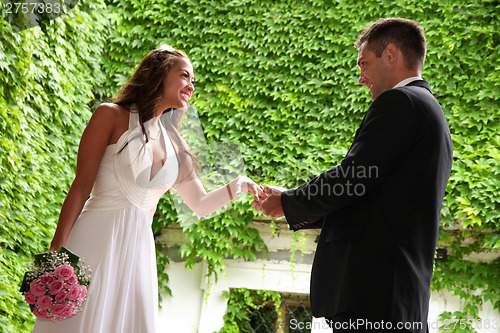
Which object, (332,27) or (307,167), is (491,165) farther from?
(332,27)

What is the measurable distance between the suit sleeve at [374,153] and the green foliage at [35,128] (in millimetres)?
2478

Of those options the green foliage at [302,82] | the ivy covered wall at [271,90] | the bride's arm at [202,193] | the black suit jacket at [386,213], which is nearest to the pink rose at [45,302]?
the bride's arm at [202,193]

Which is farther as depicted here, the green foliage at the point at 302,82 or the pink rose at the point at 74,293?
the green foliage at the point at 302,82

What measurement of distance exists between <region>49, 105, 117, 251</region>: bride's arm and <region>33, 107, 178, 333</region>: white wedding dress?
63mm

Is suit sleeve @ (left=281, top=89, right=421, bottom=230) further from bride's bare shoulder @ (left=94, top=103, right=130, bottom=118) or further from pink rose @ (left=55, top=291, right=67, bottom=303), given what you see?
pink rose @ (left=55, top=291, right=67, bottom=303)

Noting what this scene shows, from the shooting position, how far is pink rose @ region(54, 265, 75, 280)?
2.21 meters

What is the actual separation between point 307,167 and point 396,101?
3.05 metres

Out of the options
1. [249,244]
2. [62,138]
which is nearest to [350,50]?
[249,244]

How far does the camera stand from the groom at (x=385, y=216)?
2148mm

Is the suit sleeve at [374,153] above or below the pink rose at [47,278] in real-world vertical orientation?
above

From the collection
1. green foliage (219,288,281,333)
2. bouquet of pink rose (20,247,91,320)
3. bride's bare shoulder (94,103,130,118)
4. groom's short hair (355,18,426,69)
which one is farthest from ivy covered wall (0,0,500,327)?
groom's short hair (355,18,426,69)

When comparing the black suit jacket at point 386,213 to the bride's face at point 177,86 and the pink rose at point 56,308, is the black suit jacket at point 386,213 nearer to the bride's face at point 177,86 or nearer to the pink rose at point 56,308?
the bride's face at point 177,86

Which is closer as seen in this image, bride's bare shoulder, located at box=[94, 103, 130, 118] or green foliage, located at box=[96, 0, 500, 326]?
bride's bare shoulder, located at box=[94, 103, 130, 118]

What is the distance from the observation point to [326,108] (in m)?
5.47
